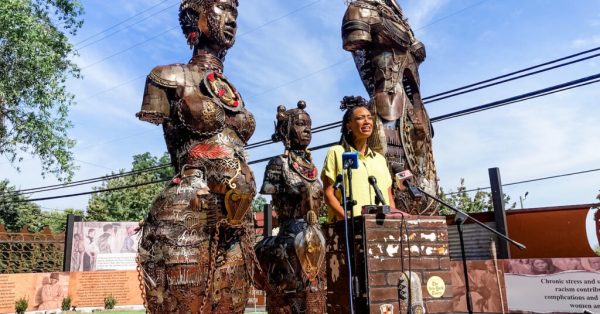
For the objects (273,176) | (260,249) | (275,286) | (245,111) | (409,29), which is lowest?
(275,286)

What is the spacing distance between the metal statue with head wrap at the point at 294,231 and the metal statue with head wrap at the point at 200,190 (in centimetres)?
54

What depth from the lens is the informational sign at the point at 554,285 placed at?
275 inches

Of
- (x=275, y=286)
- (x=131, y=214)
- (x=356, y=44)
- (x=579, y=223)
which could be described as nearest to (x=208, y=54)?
(x=356, y=44)

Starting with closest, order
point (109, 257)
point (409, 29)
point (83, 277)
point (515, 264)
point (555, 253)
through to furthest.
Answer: point (409, 29) < point (515, 264) < point (555, 253) < point (83, 277) < point (109, 257)

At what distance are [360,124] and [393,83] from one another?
2217 millimetres

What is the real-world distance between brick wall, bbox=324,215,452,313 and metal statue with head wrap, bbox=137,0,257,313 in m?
1.17

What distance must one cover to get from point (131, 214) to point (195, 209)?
2436 cm

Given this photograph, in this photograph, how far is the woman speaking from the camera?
10.9 feet

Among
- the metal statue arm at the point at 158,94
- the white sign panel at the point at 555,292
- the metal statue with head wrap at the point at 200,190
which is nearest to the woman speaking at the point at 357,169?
the metal statue with head wrap at the point at 200,190

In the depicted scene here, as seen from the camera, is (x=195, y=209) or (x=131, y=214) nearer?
(x=195, y=209)

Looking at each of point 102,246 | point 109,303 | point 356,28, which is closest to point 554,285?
point 356,28

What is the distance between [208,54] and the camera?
4.55m

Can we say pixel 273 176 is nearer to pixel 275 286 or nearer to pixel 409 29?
pixel 275 286

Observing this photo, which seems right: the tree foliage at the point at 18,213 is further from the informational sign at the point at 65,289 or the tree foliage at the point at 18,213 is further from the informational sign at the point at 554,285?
the informational sign at the point at 554,285
